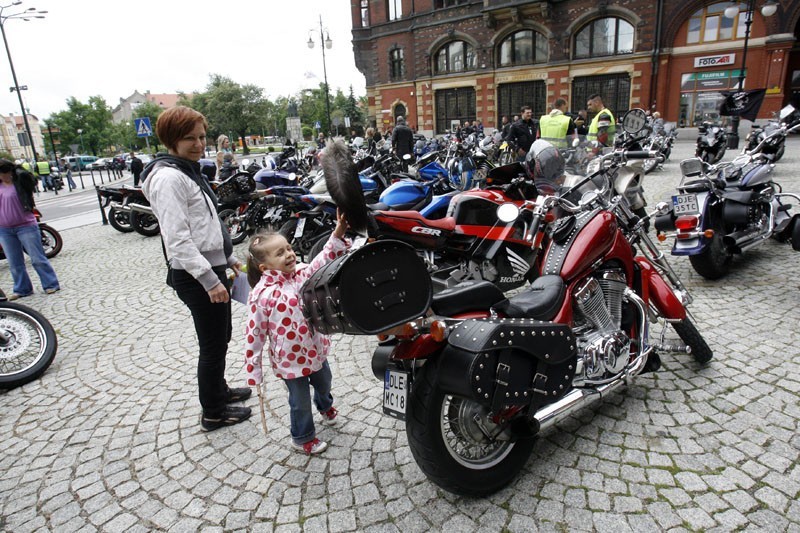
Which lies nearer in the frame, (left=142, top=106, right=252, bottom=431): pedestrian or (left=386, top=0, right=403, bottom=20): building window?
(left=142, top=106, right=252, bottom=431): pedestrian

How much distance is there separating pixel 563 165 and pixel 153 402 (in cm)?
397

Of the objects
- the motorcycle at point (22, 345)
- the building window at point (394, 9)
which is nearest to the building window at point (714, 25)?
the building window at point (394, 9)

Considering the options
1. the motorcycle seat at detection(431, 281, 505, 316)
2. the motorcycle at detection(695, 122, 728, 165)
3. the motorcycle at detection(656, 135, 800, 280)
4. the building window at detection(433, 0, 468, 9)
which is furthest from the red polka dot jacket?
the building window at detection(433, 0, 468, 9)

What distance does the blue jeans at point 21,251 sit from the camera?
589cm

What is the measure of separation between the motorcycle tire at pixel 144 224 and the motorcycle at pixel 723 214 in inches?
356

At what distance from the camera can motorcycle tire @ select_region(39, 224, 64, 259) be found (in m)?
8.35

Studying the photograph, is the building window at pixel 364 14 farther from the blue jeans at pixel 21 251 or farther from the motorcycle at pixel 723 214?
the motorcycle at pixel 723 214

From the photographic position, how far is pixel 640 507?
7.05ft

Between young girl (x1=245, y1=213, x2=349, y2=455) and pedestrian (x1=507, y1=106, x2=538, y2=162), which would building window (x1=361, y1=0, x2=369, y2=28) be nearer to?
pedestrian (x1=507, y1=106, x2=538, y2=162)

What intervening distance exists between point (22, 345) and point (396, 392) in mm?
3612

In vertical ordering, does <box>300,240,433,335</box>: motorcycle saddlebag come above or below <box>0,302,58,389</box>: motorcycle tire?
above

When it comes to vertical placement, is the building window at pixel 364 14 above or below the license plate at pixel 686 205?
above

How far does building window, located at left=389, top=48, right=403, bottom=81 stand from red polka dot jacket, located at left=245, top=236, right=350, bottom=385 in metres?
35.6

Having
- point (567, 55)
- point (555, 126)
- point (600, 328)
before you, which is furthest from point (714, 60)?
point (600, 328)
